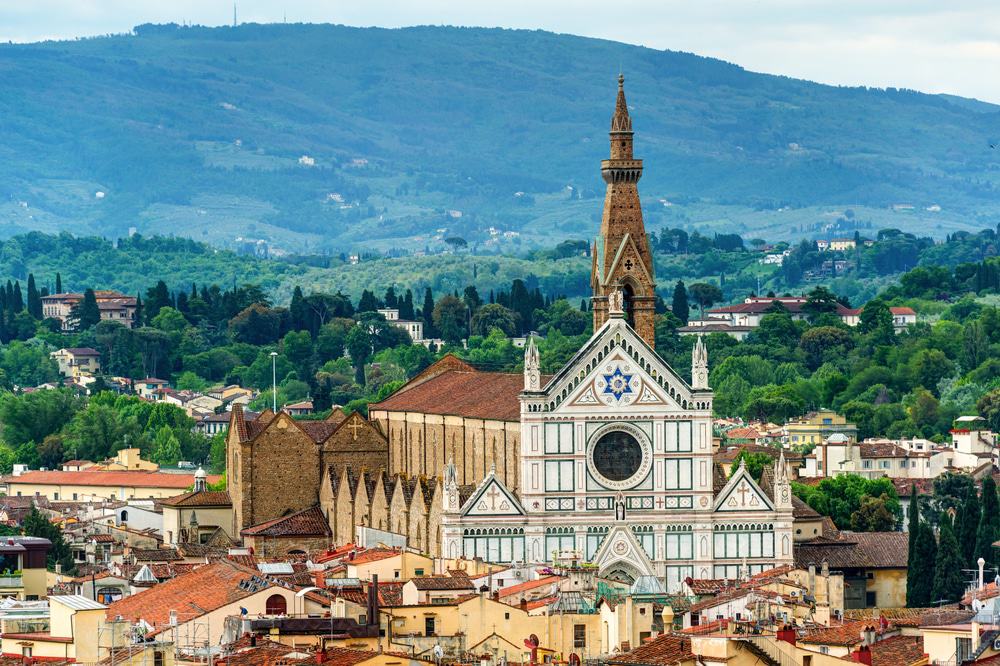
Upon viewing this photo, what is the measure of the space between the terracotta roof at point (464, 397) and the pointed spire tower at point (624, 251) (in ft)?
11.0

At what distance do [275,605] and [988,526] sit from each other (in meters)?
28.0

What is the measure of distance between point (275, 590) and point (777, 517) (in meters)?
22.2

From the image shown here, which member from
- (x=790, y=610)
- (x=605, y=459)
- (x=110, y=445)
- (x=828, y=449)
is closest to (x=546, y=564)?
(x=605, y=459)

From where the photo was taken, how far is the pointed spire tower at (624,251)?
85.9m

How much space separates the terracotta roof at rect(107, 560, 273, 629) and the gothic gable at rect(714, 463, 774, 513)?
1529 centimetres

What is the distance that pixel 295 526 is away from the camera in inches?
3482

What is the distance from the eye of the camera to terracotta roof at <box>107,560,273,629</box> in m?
59.2

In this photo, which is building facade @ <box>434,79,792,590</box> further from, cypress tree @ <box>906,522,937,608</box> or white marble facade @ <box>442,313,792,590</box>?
cypress tree @ <box>906,522,937,608</box>

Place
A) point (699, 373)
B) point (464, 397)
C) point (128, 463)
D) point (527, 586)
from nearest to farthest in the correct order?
point (527, 586)
point (699, 373)
point (464, 397)
point (128, 463)

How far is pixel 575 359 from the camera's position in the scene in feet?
259

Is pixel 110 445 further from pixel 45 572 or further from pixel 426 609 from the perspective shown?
pixel 426 609

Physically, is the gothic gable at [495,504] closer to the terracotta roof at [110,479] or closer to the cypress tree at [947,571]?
the cypress tree at [947,571]

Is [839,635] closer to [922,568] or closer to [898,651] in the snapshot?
[898,651]

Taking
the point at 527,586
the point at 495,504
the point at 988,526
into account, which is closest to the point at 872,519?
the point at 988,526
